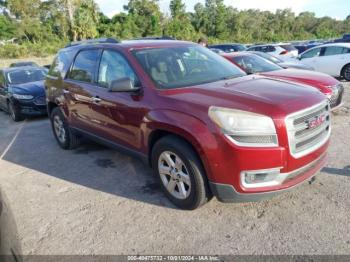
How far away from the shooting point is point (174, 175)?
3414mm

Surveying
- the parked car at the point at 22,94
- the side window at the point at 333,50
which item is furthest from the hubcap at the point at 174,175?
the side window at the point at 333,50

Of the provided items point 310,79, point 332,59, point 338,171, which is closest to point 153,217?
point 338,171

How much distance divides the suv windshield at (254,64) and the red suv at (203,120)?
3.45m

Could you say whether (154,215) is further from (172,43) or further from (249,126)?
(172,43)

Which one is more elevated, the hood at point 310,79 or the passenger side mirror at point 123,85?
the passenger side mirror at point 123,85

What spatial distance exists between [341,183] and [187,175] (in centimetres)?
190

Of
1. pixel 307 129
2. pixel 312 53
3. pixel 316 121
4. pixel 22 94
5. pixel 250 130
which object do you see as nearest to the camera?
pixel 250 130

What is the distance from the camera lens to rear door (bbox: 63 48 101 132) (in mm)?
4582

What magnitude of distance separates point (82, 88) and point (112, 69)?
789 millimetres

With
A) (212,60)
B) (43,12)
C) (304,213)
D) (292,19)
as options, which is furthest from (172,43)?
(292,19)

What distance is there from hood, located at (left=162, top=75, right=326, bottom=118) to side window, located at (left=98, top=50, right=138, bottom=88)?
0.71 metres

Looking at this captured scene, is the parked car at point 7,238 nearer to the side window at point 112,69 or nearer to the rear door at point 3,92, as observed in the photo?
the side window at point 112,69

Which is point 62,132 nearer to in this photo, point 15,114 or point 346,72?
point 15,114

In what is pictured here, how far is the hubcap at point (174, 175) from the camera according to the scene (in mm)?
3303
